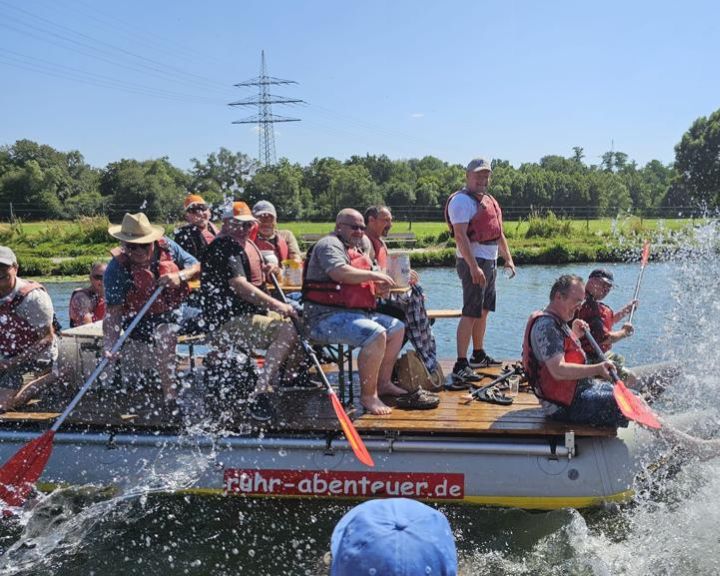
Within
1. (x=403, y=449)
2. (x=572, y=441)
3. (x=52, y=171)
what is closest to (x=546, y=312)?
(x=572, y=441)

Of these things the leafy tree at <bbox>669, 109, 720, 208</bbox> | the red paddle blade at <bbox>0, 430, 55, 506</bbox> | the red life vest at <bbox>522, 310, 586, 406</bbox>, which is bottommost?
the red paddle blade at <bbox>0, 430, 55, 506</bbox>

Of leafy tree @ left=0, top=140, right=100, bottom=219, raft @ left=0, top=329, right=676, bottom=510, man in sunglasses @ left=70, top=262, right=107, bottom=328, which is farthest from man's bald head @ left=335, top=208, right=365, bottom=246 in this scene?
leafy tree @ left=0, top=140, right=100, bottom=219

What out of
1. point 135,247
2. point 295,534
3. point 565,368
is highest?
point 135,247

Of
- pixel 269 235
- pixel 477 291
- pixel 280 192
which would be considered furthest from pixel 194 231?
pixel 280 192

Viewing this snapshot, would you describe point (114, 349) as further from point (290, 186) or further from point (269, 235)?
point (290, 186)

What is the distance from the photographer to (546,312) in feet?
19.1

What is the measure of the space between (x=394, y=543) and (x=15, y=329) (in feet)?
19.0

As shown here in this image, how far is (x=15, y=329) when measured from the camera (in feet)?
21.4

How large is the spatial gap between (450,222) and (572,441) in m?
2.56

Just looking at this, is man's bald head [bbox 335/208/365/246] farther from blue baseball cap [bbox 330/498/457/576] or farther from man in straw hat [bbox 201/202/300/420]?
blue baseball cap [bbox 330/498/457/576]

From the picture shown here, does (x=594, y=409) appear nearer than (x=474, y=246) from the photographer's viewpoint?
Yes

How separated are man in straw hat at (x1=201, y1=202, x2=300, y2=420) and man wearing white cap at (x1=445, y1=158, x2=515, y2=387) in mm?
1847

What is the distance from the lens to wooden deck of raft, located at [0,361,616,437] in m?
5.98

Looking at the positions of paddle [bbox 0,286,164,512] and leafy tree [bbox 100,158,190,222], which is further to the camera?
leafy tree [bbox 100,158,190,222]
